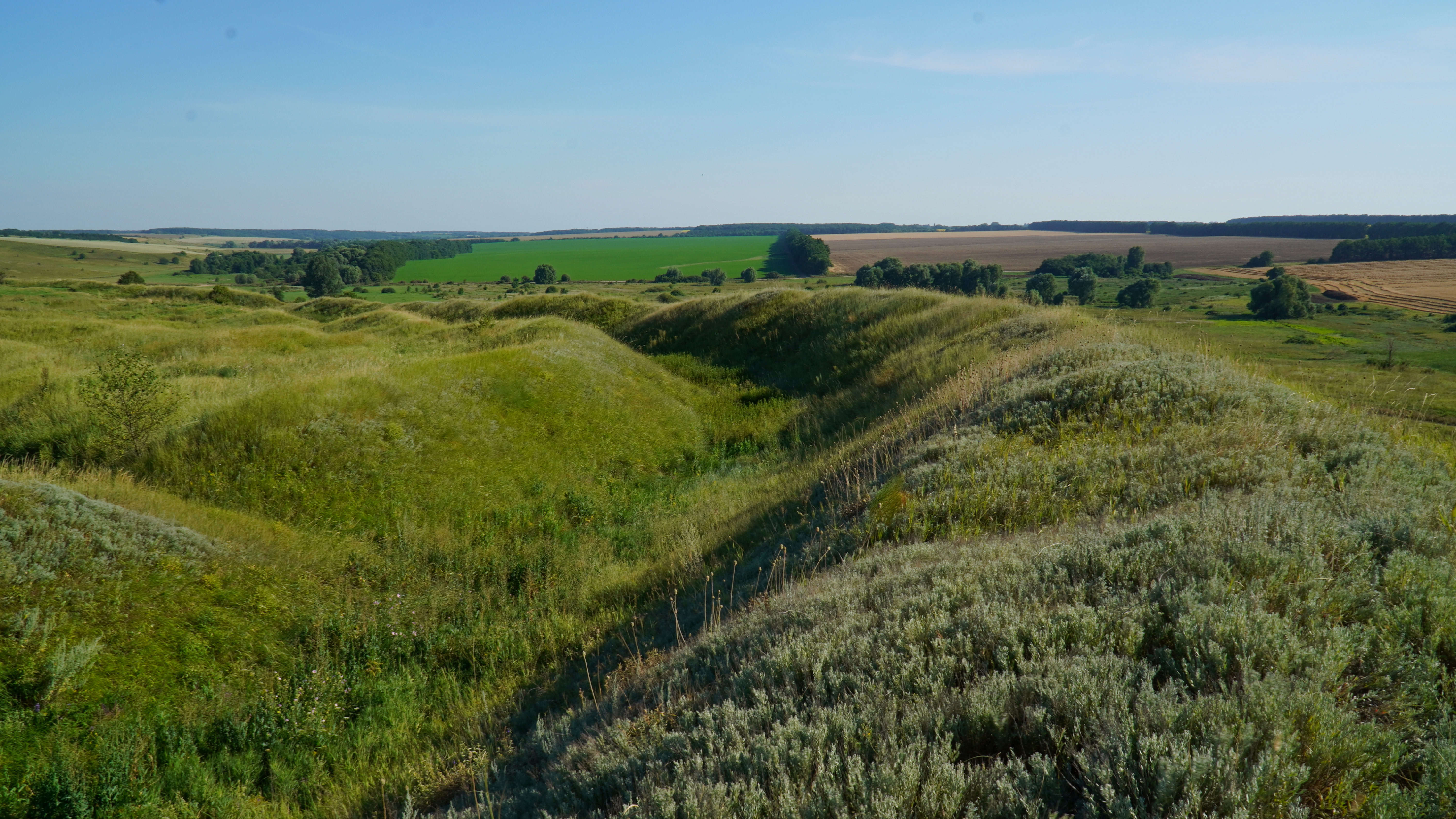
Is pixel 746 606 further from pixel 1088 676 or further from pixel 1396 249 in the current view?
pixel 1396 249

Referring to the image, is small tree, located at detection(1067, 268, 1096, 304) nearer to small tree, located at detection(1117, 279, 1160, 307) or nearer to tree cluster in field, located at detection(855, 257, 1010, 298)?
small tree, located at detection(1117, 279, 1160, 307)

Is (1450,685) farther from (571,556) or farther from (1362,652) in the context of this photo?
(571,556)

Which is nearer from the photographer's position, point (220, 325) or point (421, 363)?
point (421, 363)

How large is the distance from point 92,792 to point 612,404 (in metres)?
14.3

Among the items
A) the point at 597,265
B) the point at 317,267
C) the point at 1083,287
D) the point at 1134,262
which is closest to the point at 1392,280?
the point at 1083,287

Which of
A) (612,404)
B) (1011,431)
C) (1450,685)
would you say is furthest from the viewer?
(612,404)

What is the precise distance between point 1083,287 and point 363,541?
9623 cm

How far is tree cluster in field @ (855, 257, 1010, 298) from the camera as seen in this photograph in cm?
9288

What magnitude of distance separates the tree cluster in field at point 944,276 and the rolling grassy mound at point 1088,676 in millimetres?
84850

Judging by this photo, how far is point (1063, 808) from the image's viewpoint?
2.94 m

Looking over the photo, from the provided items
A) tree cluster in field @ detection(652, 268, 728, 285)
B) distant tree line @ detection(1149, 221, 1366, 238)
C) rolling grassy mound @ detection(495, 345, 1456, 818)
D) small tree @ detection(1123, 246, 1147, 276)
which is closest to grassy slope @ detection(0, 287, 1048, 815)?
rolling grassy mound @ detection(495, 345, 1456, 818)

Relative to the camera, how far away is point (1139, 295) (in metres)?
78.8

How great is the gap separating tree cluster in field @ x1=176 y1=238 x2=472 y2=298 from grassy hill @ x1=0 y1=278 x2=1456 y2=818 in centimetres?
10746

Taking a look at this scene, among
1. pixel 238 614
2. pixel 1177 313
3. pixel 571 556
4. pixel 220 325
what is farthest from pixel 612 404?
pixel 1177 313
